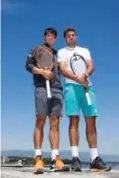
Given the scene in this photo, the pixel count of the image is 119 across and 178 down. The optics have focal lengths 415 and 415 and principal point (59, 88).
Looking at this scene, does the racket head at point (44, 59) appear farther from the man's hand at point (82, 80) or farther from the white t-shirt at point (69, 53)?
the man's hand at point (82, 80)

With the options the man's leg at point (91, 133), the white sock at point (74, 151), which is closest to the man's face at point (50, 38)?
the man's leg at point (91, 133)

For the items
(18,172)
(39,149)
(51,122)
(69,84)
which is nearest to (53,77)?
(69,84)

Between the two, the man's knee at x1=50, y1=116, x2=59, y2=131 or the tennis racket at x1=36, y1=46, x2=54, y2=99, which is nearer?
the man's knee at x1=50, y1=116, x2=59, y2=131

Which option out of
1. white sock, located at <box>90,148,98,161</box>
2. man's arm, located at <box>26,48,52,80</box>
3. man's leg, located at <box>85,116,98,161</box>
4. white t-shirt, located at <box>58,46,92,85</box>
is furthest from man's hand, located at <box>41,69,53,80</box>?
white sock, located at <box>90,148,98,161</box>

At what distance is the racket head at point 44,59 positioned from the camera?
617 cm

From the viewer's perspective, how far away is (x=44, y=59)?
6195 millimetres

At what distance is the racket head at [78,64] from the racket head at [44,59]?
0.32 meters

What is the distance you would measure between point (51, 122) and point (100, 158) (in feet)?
2.92

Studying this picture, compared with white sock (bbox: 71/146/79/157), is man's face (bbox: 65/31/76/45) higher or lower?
higher

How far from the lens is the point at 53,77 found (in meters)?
6.11

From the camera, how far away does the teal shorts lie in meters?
6.04

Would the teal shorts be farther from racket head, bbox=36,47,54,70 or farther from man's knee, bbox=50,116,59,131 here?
racket head, bbox=36,47,54,70

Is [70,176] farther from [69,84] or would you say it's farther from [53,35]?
[53,35]

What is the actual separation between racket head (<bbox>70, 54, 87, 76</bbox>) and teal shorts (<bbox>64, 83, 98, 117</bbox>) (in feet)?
0.83
